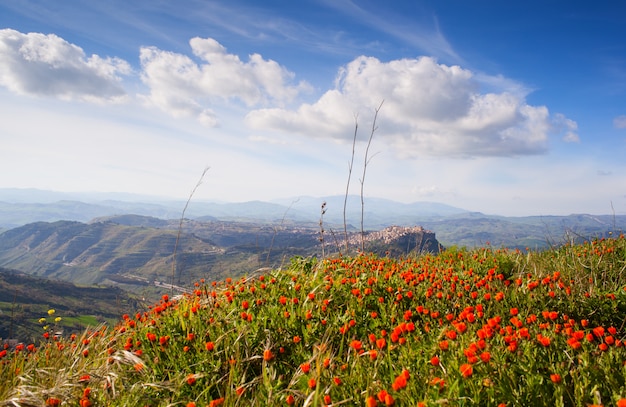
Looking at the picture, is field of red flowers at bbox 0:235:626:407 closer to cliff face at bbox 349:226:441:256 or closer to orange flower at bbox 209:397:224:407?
orange flower at bbox 209:397:224:407

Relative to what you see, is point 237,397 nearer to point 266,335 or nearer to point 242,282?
point 266,335

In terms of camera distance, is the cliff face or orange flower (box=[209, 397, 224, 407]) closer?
orange flower (box=[209, 397, 224, 407])

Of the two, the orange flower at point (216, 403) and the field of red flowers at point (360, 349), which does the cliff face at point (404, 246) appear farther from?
the orange flower at point (216, 403)

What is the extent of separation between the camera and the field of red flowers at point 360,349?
2.45 meters

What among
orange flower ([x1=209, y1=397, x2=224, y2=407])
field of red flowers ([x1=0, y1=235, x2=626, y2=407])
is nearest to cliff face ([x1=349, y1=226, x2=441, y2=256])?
field of red flowers ([x1=0, y1=235, x2=626, y2=407])

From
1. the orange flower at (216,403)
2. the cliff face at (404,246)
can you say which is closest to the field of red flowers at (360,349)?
the orange flower at (216,403)

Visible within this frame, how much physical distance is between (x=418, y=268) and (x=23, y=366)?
18.0 feet

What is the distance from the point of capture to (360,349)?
10.3 feet

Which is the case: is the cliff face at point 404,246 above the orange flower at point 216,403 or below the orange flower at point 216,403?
above

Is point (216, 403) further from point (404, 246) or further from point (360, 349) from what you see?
point (404, 246)

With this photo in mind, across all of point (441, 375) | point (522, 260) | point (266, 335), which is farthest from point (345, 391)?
point (522, 260)

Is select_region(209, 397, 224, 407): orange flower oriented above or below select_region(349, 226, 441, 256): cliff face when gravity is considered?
below

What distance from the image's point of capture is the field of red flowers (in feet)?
8.02

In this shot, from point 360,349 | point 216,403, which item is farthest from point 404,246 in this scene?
point 216,403
